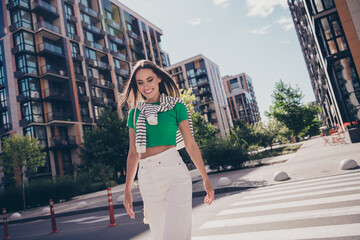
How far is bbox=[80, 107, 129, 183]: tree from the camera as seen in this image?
1037 inches

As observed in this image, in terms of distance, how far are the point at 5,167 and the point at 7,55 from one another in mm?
17479

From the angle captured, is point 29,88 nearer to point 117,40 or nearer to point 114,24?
point 117,40

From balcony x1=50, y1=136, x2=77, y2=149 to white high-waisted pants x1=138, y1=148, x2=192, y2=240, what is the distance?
28795 millimetres

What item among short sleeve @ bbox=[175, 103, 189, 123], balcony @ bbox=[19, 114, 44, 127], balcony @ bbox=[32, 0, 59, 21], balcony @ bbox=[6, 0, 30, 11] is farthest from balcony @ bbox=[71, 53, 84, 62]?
short sleeve @ bbox=[175, 103, 189, 123]

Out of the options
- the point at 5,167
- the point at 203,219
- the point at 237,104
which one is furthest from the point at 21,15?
the point at 237,104

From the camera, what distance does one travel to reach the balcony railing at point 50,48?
2889 cm

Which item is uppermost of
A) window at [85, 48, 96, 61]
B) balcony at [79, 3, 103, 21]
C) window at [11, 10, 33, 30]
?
balcony at [79, 3, 103, 21]

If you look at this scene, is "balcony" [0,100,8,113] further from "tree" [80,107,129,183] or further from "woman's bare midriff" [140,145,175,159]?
"woman's bare midriff" [140,145,175,159]

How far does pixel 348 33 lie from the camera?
621 inches

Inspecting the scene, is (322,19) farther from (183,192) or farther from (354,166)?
(183,192)

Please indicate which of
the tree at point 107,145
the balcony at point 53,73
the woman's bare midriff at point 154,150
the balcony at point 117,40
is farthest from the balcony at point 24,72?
the woman's bare midriff at point 154,150

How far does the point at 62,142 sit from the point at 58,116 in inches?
120

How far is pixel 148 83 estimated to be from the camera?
246 cm

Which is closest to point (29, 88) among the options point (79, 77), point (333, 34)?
point (79, 77)
